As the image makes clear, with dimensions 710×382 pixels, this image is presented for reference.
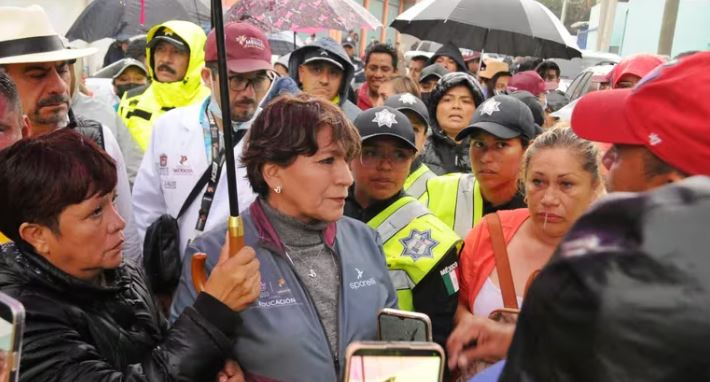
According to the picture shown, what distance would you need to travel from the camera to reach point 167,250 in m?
3.01

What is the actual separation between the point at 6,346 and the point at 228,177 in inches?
31.3

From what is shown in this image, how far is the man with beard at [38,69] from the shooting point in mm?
2984

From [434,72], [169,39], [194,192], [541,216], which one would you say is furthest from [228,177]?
[434,72]

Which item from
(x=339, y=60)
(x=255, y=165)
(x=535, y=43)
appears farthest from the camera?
(x=535, y=43)

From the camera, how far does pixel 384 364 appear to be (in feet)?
4.82

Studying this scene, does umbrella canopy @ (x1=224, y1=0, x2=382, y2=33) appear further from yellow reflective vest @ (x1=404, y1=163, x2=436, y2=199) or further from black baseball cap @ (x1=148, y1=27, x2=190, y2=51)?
yellow reflective vest @ (x1=404, y1=163, x2=436, y2=199)

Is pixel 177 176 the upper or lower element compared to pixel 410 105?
lower

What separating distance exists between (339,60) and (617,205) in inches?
175

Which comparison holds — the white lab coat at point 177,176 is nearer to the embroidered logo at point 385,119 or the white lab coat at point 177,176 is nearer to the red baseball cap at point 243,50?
the red baseball cap at point 243,50

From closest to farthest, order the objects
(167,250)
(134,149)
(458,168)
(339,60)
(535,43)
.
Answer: (167,250) → (134,149) → (458,168) → (339,60) → (535,43)

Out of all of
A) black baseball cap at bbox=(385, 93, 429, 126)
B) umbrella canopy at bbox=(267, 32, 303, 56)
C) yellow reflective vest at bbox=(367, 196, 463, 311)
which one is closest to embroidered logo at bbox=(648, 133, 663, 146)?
yellow reflective vest at bbox=(367, 196, 463, 311)

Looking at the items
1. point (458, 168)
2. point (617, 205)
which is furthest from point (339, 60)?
point (617, 205)

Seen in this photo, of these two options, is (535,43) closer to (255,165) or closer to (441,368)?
(255,165)

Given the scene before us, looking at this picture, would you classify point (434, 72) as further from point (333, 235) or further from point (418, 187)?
point (333, 235)
